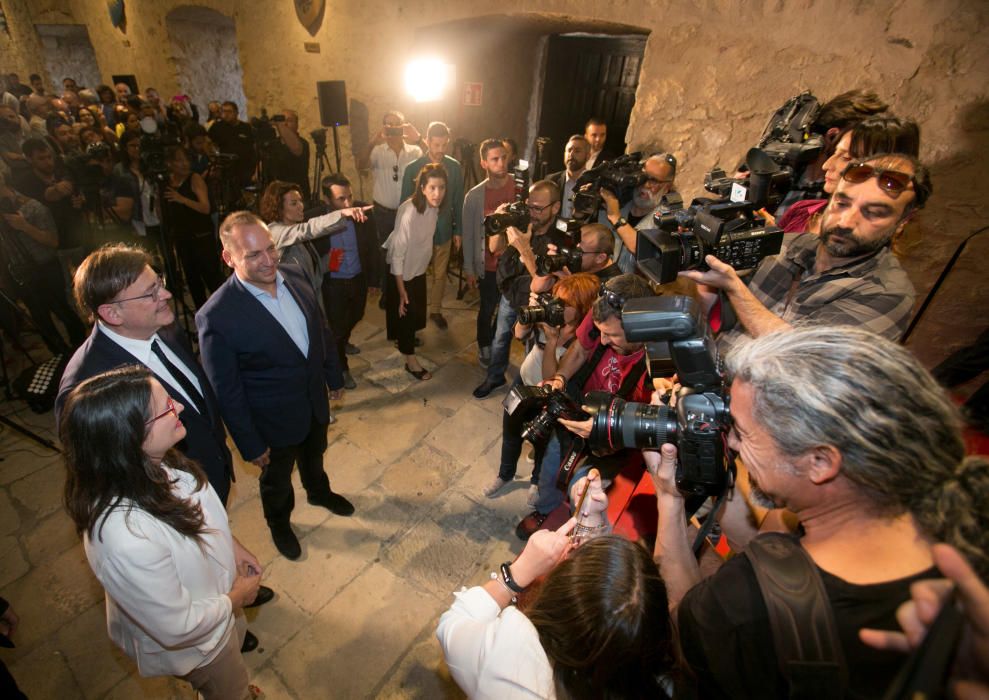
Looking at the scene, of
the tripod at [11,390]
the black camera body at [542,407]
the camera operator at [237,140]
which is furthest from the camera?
the camera operator at [237,140]

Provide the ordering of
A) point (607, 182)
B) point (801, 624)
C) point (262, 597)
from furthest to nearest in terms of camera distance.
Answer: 1. point (607, 182)
2. point (262, 597)
3. point (801, 624)

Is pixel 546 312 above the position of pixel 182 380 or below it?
above

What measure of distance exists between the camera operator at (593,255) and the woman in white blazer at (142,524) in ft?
7.13

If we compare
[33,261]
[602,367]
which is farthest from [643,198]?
[33,261]

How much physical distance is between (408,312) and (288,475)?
1.89m

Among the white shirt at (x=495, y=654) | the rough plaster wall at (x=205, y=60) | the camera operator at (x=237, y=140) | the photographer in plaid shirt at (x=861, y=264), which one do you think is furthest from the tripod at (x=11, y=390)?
the rough plaster wall at (x=205, y=60)

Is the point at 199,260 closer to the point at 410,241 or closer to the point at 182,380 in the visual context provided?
the point at 410,241

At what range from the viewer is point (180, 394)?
1952 millimetres

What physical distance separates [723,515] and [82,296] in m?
2.52

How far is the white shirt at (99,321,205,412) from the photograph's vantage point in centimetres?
184

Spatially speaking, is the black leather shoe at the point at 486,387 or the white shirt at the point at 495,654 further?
the black leather shoe at the point at 486,387

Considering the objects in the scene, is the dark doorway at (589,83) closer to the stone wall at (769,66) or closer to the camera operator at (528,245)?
the stone wall at (769,66)

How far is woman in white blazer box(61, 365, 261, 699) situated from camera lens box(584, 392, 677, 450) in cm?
131

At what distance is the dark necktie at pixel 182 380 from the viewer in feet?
6.33
